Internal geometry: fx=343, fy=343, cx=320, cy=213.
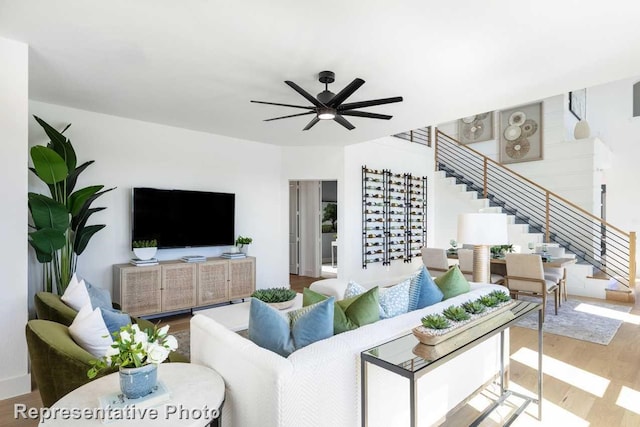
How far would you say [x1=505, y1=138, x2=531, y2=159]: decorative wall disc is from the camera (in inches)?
306

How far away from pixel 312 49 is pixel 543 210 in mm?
6697

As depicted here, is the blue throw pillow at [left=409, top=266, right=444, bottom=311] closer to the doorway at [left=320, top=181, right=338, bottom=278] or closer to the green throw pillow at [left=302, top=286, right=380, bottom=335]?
the green throw pillow at [left=302, top=286, right=380, bottom=335]

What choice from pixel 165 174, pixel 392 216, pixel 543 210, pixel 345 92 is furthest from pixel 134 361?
pixel 543 210

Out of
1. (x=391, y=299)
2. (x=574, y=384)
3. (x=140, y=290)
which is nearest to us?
(x=391, y=299)

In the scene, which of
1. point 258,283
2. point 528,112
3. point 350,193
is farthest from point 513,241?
point 258,283

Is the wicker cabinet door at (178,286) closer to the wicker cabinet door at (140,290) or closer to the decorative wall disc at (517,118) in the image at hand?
the wicker cabinet door at (140,290)

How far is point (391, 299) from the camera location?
2.15 metres

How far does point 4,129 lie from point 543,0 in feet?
12.5

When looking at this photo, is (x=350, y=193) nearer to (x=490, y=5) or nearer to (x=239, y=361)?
(x=490, y=5)

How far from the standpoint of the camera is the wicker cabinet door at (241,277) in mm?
5020

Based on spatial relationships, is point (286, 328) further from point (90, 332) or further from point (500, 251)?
point (500, 251)

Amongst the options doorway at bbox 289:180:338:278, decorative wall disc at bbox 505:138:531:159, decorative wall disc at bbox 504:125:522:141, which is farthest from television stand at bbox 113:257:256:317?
decorative wall disc at bbox 504:125:522:141

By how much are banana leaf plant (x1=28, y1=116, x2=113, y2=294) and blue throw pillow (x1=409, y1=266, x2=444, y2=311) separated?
3053mm

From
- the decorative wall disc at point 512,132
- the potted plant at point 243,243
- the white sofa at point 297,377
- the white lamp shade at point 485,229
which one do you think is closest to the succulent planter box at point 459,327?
the white sofa at point 297,377
